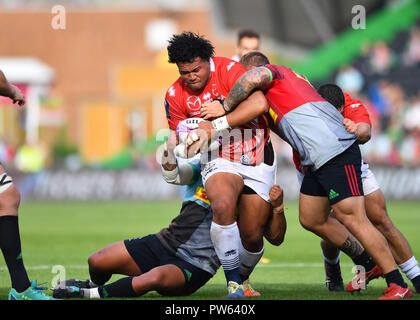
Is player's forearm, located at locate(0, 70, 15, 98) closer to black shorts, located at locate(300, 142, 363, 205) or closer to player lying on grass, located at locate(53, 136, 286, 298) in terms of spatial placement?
player lying on grass, located at locate(53, 136, 286, 298)

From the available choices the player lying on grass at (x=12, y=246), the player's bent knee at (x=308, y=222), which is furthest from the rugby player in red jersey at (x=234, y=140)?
the player lying on grass at (x=12, y=246)

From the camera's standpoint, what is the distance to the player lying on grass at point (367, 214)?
6559 millimetres

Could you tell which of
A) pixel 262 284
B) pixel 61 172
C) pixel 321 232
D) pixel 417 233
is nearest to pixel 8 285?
pixel 262 284

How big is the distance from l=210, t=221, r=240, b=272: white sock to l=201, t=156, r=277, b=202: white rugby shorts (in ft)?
1.67

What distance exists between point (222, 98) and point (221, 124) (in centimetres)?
43

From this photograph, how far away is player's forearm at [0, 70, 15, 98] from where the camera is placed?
234 inches

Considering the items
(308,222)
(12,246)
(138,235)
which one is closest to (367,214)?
(308,222)

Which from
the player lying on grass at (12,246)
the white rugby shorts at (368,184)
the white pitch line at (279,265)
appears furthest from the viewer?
the white pitch line at (279,265)

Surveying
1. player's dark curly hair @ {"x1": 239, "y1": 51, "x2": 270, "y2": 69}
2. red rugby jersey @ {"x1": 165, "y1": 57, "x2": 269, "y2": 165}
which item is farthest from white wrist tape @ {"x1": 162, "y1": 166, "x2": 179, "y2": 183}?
player's dark curly hair @ {"x1": 239, "y1": 51, "x2": 270, "y2": 69}

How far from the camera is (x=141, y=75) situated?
3397 centimetres

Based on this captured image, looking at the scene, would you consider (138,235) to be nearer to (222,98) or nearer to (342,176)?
(222,98)

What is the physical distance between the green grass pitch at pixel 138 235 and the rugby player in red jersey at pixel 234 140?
61cm

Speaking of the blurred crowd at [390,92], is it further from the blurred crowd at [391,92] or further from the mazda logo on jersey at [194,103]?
the mazda logo on jersey at [194,103]
